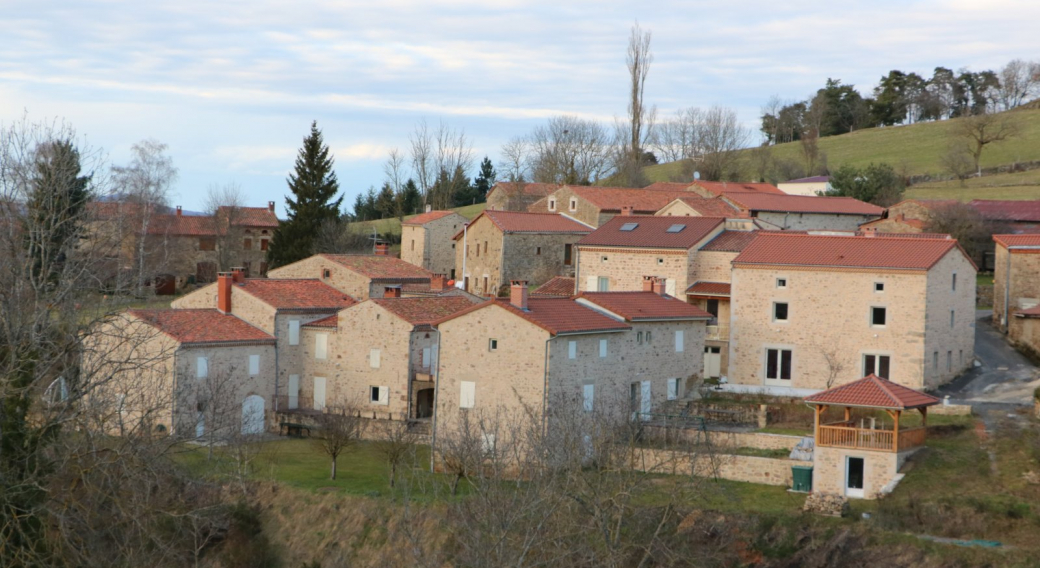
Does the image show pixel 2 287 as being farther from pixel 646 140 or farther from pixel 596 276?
pixel 646 140

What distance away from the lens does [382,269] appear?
154ft

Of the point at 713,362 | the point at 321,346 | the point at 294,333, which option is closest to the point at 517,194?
the point at 294,333

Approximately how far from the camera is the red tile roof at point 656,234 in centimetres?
4284

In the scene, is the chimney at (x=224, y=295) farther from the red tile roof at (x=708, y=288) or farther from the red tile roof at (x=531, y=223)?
the red tile roof at (x=708, y=288)

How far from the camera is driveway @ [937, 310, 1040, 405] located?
3562 centimetres

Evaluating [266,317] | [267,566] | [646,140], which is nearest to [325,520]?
[267,566]

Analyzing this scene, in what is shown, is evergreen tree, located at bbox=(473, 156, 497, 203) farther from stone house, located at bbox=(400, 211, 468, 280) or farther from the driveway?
the driveway

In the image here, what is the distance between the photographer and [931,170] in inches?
3282

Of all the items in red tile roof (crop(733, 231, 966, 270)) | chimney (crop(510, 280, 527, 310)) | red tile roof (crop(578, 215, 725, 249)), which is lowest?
chimney (crop(510, 280, 527, 310))

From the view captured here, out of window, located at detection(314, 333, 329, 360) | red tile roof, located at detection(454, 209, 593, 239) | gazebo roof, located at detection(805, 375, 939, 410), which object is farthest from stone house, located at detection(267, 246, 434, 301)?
gazebo roof, located at detection(805, 375, 939, 410)

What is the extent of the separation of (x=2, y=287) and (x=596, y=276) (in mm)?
26807

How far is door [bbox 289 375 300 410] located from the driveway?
851 inches

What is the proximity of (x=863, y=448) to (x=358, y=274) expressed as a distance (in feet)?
73.2

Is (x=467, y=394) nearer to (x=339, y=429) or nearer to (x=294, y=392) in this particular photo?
(x=339, y=429)
